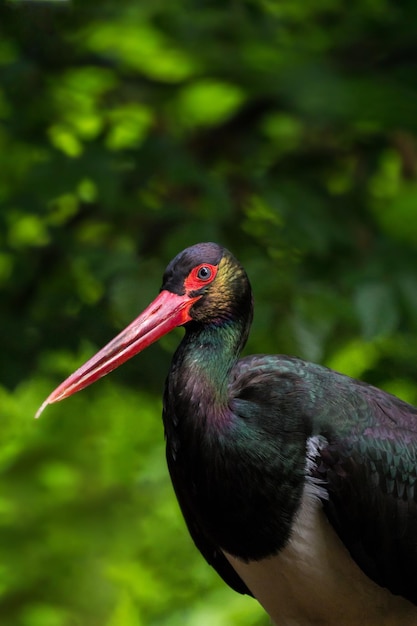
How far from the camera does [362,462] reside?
8.95ft

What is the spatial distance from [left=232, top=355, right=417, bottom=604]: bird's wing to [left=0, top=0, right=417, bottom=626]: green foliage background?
2.26ft

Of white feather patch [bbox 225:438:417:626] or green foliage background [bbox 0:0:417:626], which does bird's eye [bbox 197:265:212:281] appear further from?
green foliage background [bbox 0:0:417:626]

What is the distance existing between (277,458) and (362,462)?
0.66 ft

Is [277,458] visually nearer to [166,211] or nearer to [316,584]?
[316,584]

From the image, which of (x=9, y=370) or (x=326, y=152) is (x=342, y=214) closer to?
(x=326, y=152)

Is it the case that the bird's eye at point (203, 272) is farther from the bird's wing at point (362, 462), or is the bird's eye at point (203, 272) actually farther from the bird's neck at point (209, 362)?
the bird's wing at point (362, 462)

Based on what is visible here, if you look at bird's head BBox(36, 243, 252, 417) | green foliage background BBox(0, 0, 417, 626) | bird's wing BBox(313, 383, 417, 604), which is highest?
bird's head BBox(36, 243, 252, 417)

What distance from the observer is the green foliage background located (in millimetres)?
3822

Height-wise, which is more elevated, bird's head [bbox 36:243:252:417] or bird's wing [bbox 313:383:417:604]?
bird's head [bbox 36:243:252:417]

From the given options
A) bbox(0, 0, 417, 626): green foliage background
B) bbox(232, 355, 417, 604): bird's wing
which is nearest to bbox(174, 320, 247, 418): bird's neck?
bbox(232, 355, 417, 604): bird's wing

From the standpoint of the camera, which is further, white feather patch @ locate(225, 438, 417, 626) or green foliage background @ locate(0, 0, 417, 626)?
green foliage background @ locate(0, 0, 417, 626)

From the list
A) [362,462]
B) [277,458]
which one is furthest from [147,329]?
[362,462]

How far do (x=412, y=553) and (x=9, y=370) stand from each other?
152 cm

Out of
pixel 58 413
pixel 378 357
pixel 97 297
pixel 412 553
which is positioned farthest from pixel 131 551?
pixel 412 553
